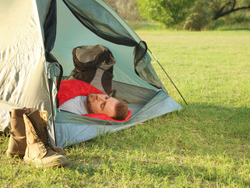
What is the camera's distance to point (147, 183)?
1.59m

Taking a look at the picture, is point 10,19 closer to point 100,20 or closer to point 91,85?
point 100,20

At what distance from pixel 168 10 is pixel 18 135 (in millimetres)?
20531

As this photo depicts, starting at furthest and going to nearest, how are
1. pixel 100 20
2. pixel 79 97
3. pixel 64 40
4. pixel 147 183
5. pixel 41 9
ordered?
pixel 64 40
pixel 79 97
pixel 100 20
pixel 41 9
pixel 147 183

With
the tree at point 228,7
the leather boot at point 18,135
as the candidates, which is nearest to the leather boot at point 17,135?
the leather boot at point 18,135

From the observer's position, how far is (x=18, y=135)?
1.85 meters

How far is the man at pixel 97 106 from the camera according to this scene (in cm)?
250

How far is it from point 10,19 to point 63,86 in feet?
2.90

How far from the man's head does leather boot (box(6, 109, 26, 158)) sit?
90 centimetres

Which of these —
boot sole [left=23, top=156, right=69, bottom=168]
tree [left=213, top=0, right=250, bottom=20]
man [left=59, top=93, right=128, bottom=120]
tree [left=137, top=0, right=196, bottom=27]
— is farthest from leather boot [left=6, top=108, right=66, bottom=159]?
tree [left=213, top=0, right=250, bottom=20]

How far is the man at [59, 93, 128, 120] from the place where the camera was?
2.50 metres

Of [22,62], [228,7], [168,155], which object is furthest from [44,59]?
[228,7]

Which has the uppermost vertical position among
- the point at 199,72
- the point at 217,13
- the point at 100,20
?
the point at 100,20

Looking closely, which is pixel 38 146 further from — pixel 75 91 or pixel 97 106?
pixel 75 91

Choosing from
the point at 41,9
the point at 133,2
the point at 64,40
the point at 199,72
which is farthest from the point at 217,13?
the point at 41,9
